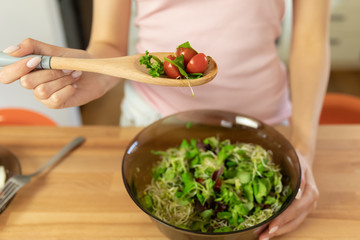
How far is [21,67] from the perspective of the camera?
57 cm

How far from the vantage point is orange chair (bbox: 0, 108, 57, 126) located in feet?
4.05

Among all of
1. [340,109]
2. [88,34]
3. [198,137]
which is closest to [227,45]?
[198,137]

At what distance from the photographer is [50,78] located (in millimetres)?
614

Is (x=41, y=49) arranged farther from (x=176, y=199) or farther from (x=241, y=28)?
(x=241, y=28)

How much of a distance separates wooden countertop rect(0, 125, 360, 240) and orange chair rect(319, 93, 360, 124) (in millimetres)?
470

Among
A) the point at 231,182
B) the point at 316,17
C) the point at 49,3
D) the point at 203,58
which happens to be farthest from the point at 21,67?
the point at 49,3

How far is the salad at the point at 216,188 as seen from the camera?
666mm

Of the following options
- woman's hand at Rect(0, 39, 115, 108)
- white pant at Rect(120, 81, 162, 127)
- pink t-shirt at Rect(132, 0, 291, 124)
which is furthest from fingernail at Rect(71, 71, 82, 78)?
white pant at Rect(120, 81, 162, 127)

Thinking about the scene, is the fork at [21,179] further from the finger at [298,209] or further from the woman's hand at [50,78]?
the finger at [298,209]

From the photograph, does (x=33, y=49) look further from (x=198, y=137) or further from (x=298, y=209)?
(x=298, y=209)

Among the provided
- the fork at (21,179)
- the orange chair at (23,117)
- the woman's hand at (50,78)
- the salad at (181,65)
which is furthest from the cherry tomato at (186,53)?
the orange chair at (23,117)

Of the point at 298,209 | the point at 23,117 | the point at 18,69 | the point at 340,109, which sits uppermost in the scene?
the point at 18,69

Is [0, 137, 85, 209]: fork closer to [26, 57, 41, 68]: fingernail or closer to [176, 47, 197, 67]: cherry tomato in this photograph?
[26, 57, 41, 68]: fingernail

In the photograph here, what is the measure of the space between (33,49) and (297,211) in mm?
612
